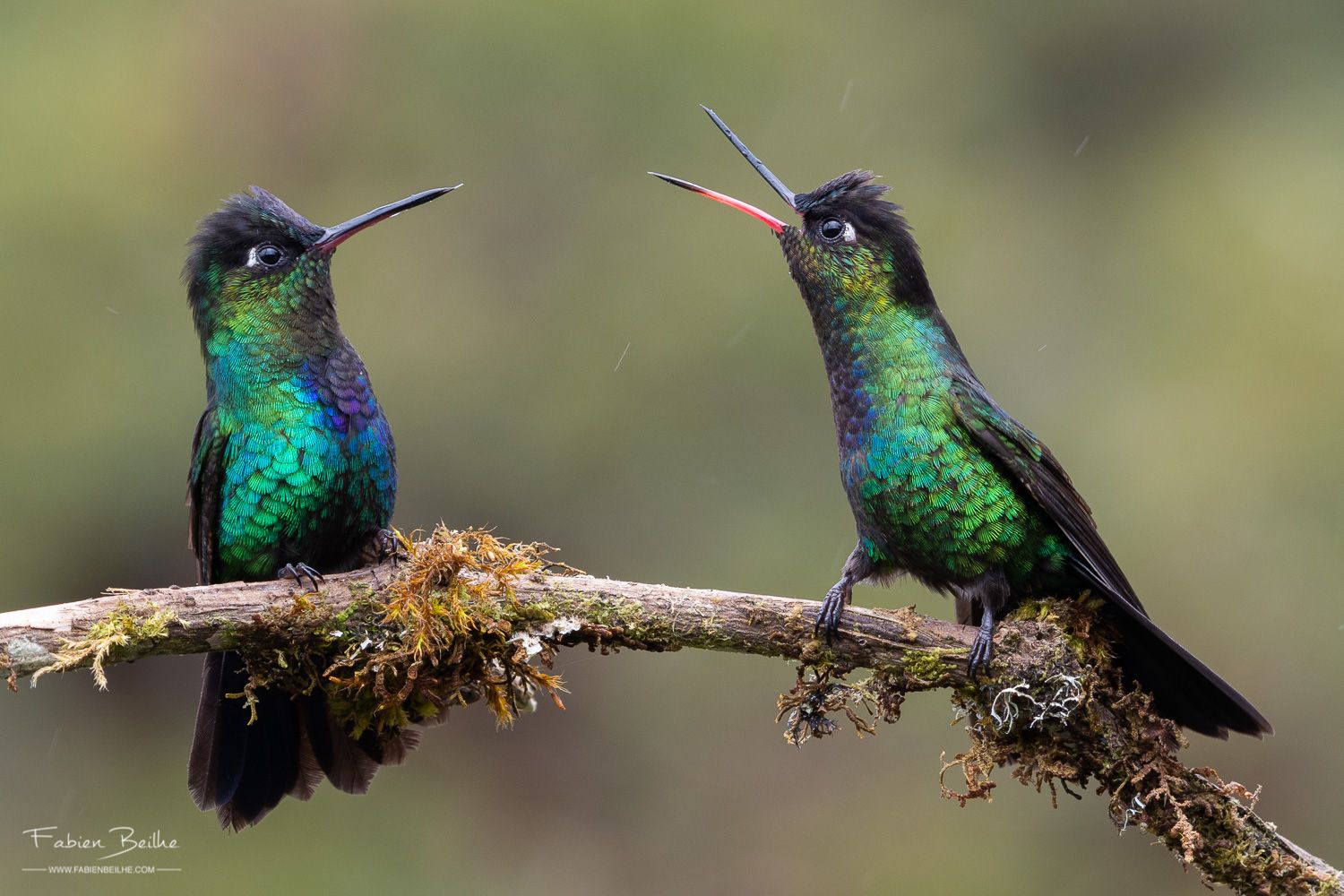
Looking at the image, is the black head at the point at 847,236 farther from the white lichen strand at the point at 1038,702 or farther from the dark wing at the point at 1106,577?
the white lichen strand at the point at 1038,702

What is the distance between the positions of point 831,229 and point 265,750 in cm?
279

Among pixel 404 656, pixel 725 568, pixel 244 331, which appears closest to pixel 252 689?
pixel 404 656

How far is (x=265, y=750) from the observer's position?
526 cm

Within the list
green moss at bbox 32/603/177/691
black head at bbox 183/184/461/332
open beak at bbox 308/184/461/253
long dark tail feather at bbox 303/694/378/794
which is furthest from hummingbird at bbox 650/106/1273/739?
green moss at bbox 32/603/177/691

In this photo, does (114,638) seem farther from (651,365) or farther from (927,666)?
(651,365)

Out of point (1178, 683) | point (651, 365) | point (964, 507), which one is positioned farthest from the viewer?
point (651, 365)

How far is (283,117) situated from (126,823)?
21.2ft

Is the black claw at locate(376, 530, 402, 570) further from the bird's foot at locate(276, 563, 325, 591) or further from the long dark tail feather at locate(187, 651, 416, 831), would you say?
the long dark tail feather at locate(187, 651, 416, 831)

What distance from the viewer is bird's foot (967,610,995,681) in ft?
15.4

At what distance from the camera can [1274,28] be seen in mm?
15461

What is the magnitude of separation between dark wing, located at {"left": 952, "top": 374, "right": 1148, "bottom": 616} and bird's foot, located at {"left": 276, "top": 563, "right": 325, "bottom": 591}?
2215 mm

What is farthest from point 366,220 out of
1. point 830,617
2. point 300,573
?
point 830,617

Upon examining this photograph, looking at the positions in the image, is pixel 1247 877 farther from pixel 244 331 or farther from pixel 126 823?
pixel 126 823

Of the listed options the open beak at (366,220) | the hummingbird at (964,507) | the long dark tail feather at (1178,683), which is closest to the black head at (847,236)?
Result: the hummingbird at (964,507)
